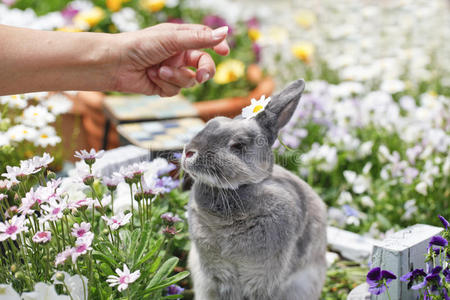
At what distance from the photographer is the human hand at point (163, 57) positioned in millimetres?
1861

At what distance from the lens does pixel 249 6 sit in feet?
24.2

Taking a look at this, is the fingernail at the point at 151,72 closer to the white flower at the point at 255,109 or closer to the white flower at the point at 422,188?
the white flower at the point at 255,109

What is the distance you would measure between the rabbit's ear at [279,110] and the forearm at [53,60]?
71cm

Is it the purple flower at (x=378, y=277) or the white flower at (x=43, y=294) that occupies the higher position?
the white flower at (x=43, y=294)

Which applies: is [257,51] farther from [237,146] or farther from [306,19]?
[237,146]

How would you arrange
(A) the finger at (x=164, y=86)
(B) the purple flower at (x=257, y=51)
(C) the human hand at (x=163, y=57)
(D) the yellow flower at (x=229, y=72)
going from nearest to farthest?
(C) the human hand at (x=163, y=57)
(A) the finger at (x=164, y=86)
(D) the yellow flower at (x=229, y=72)
(B) the purple flower at (x=257, y=51)

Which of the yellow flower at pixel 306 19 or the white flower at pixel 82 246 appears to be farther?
the yellow flower at pixel 306 19

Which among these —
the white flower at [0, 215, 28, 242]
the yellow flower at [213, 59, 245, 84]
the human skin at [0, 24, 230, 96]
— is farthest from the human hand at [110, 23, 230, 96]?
the yellow flower at [213, 59, 245, 84]

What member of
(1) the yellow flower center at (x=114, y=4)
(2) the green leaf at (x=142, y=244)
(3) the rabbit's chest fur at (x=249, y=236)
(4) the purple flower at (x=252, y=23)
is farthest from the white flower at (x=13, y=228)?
(4) the purple flower at (x=252, y=23)

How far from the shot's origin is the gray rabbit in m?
1.55

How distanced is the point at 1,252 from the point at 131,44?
34.5 inches

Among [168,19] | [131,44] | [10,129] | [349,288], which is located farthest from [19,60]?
[168,19]

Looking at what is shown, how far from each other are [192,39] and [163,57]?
180 mm

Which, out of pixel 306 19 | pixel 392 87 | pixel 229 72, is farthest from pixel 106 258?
pixel 306 19
